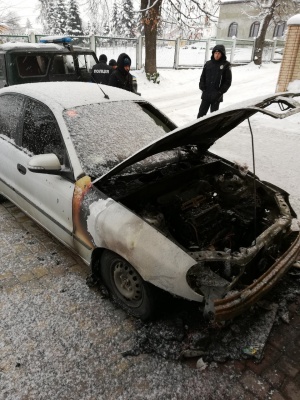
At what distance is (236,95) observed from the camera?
12.4 metres

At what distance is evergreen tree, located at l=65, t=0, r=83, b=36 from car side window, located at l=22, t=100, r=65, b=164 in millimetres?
34634

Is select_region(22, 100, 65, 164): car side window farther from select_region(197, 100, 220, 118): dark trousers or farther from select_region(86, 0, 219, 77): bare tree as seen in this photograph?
select_region(86, 0, 219, 77): bare tree

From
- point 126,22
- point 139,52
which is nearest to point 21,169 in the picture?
point 139,52

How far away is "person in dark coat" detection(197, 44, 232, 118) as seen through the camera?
21.0 ft

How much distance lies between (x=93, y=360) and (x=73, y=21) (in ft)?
124

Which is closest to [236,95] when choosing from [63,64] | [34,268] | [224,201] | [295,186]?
[63,64]

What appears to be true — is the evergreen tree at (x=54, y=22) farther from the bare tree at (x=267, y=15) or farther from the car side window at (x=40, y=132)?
the car side window at (x=40, y=132)

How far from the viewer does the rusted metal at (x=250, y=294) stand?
189 cm

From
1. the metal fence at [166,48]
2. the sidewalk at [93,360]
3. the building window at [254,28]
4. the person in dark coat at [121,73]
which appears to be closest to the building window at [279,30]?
the building window at [254,28]

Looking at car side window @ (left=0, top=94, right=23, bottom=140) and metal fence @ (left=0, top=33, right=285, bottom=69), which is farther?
metal fence @ (left=0, top=33, right=285, bottom=69)

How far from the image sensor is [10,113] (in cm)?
332

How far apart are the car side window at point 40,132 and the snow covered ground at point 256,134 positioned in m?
3.04

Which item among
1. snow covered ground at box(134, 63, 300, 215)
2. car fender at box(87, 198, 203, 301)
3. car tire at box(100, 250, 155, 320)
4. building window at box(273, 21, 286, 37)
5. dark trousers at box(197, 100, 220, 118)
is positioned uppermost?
building window at box(273, 21, 286, 37)

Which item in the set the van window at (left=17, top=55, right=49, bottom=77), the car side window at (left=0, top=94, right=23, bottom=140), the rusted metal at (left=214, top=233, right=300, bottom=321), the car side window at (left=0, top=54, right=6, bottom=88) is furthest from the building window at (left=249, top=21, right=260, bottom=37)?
the rusted metal at (left=214, top=233, right=300, bottom=321)
